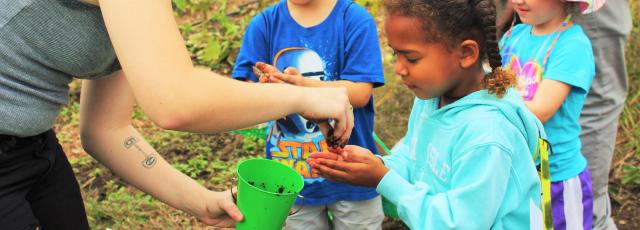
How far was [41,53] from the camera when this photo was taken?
1541 mm

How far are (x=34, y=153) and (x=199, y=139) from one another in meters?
2.71

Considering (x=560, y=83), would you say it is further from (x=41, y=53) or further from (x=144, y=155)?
(x=41, y=53)

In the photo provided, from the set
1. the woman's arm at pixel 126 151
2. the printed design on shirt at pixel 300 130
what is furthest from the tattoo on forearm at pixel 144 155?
the printed design on shirt at pixel 300 130

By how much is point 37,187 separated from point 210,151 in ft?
8.02

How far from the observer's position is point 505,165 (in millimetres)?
1637

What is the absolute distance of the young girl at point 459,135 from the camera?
165 centimetres

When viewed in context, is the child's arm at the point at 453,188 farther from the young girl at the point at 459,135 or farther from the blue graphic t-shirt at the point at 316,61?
the blue graphic t-shirt at the point at 316,61

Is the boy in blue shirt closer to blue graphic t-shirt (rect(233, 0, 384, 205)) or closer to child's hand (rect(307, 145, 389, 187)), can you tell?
blue graphic t-shirt (rect(233, 0, 384, 205))

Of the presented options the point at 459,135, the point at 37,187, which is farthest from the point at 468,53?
the point at 37,187

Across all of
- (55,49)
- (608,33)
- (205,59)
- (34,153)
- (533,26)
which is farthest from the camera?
(205,59)

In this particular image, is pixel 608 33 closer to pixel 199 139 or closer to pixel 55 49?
pixel 55 49

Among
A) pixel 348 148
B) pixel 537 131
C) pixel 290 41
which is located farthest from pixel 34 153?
pixel 537 131

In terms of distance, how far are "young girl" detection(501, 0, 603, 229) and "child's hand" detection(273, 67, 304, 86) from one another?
36.5 inches

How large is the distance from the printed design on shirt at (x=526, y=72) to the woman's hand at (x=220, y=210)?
4.35ft
